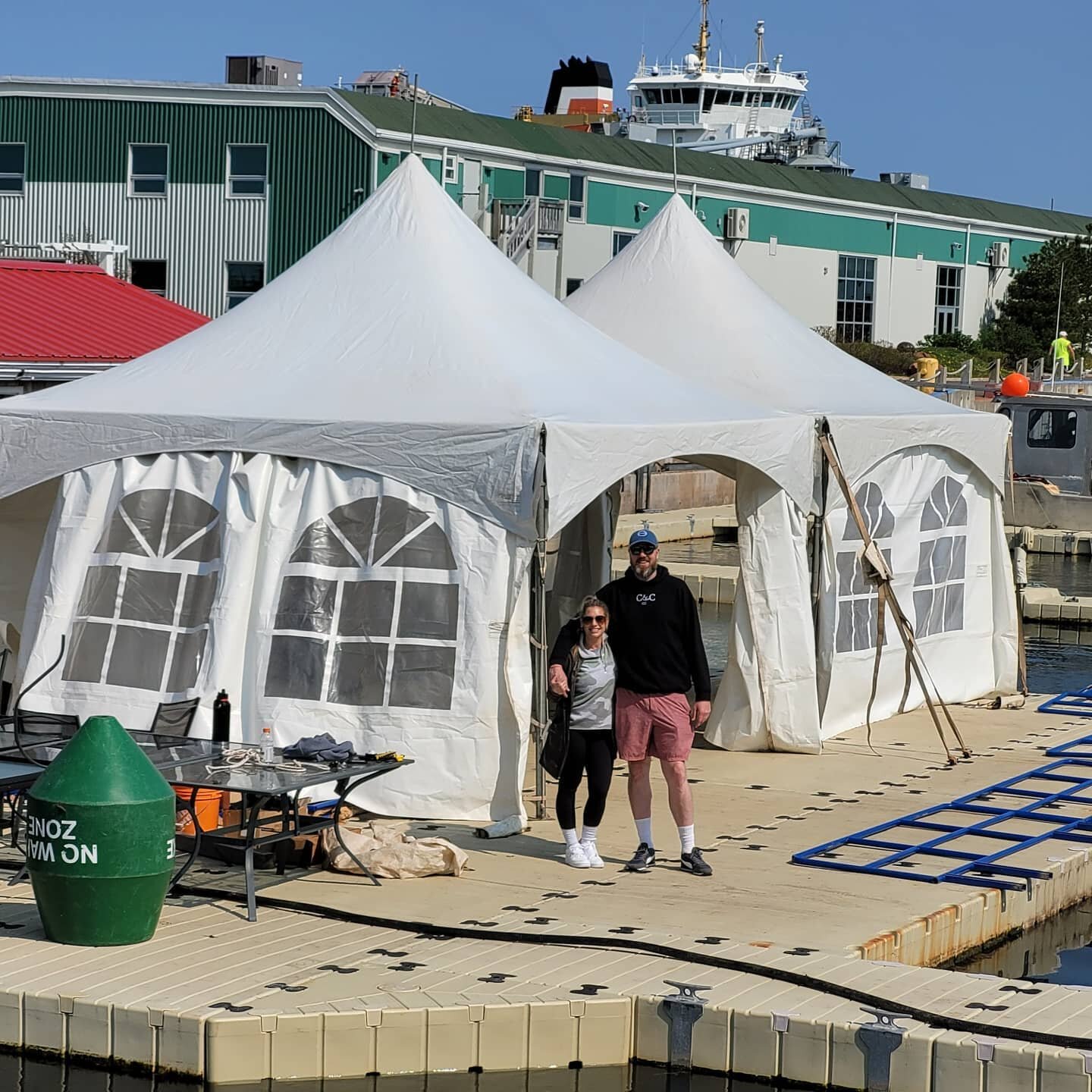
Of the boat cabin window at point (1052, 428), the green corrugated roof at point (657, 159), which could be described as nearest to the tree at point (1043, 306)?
the green corrugated roof at point (657, 159)

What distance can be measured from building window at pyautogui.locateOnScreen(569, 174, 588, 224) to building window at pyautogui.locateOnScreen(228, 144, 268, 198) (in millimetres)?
7763

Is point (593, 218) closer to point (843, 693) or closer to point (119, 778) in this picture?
point (843, 693)

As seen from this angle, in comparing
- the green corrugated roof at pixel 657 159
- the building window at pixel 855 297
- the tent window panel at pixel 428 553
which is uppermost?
the green corrugated roof at pixel 657 159

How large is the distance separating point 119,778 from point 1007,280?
58.1 m

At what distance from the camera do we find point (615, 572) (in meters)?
24.7

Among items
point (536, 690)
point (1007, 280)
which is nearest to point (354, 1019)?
point (536, 690)

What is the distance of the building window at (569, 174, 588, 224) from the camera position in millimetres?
43656

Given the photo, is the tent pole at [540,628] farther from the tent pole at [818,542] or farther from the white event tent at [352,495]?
the tent pole at [818,542]

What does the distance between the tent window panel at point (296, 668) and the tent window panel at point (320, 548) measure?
452mm

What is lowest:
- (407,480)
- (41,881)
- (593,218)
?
(41,881)

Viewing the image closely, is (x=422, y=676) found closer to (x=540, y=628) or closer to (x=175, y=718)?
(x=540, y=628)

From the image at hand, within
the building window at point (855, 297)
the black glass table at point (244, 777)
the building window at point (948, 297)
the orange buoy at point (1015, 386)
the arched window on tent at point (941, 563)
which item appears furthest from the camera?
the building window at point (948, 297)

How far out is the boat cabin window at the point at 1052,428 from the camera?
34375 mm

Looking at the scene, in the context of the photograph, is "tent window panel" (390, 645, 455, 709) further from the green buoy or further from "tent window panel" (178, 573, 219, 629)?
the green buoy
